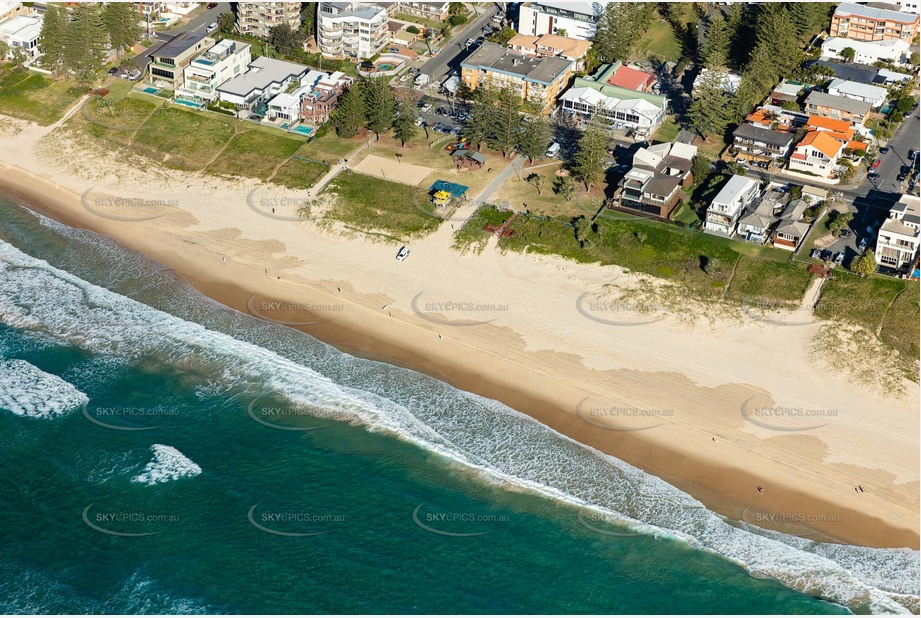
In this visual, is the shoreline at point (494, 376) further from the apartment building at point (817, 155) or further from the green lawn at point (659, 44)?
the green lawn at point (659, 44)

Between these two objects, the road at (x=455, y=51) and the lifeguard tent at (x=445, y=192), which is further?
the road at (x=455, y=51)

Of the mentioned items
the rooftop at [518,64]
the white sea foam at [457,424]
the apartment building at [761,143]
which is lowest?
the white sea foam at [457,424]

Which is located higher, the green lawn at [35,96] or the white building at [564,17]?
the white building at [564,17]

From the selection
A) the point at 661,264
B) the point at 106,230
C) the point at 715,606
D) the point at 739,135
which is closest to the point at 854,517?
the point at 715,606

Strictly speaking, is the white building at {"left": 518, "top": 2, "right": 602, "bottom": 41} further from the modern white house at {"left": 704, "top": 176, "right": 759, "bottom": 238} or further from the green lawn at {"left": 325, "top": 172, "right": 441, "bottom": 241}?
the modern white house at {"left": 704, "top": 176, "right": 759, "bottom": 238}

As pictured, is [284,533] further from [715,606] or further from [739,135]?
[739,135]

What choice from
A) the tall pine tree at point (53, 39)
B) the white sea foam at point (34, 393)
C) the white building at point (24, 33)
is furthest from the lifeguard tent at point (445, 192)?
the white building at point (24, 33)

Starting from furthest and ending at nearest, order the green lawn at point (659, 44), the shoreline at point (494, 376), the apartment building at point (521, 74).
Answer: the green lawn at point (659, 44) < the apartment building at point (521, 74) < the shoreline at point (494, 376)
